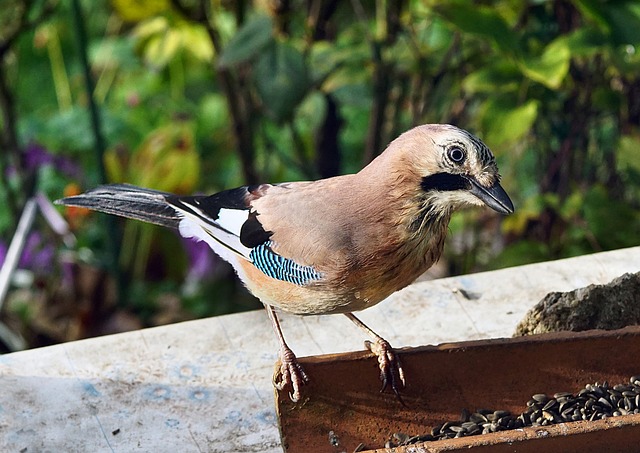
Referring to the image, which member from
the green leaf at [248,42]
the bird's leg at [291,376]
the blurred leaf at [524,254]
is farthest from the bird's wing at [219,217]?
the blurred leaf at [524,254]

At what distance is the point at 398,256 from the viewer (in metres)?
2.22

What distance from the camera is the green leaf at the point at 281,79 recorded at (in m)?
3.56

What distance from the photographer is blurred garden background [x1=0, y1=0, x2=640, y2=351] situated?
357 centimetres

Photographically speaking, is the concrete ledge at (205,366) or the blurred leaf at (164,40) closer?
Result: the concrete ledge at (205,366)

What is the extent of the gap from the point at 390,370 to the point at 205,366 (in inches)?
24.2

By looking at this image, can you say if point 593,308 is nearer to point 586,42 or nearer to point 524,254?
point 586,42

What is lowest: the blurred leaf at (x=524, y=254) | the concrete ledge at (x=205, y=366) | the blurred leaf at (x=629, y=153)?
the blurred leaf at (x=524, y=254)

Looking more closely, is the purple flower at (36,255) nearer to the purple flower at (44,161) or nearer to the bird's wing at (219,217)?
the purple flower at (44,161)

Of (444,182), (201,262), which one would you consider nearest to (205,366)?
(444,182)

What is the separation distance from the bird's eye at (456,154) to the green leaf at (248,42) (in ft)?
4.97

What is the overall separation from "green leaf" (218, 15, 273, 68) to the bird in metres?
1.07

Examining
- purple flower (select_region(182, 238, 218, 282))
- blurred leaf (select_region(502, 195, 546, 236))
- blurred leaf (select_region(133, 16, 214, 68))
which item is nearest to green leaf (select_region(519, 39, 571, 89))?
blurred leaf (select_region(502, 195, 546, 236))

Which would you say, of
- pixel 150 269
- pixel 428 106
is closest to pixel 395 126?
pixel 428 106

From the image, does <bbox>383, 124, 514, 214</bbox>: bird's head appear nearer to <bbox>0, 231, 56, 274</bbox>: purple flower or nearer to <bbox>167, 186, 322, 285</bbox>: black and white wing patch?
<bbox>167, 186, 322, 285</bbox>: black and white wing patch
